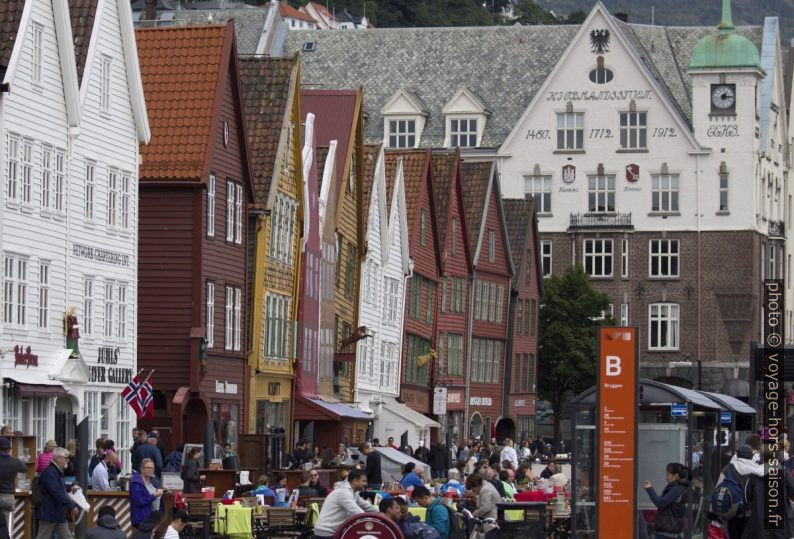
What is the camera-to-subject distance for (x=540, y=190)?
106 meters

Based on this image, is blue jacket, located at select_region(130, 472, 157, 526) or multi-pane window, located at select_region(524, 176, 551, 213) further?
multi-pane window, located at select_region(524, 176, 551, 213)

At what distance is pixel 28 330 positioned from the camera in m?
40.8

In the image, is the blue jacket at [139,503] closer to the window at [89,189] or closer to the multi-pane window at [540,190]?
the window at [89,189]

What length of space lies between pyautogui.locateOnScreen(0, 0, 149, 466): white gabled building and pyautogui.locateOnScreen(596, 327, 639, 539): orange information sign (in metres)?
15.8

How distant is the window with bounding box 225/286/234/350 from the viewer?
51.9m

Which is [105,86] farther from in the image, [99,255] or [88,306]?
[88,306]

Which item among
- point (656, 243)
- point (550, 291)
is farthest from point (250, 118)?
point (656, 243)

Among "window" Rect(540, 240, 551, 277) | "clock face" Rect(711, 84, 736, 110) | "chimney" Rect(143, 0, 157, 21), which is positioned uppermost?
"chimney" Rect(143, 0, 157, 21)

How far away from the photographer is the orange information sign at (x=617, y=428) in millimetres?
26703

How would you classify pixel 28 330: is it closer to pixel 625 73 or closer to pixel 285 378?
pixel 285 378

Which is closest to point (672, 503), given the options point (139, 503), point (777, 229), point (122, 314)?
point (139, 503)

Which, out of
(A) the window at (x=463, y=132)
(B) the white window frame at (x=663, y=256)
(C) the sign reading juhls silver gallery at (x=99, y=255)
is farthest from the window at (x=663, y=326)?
(C) the sign reading juhls silver gallery at (x=99, y=255)

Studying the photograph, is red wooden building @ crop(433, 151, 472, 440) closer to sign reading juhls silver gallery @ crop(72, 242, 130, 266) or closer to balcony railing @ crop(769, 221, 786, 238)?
balcony railing @ crop(769, 221, 786, 238)

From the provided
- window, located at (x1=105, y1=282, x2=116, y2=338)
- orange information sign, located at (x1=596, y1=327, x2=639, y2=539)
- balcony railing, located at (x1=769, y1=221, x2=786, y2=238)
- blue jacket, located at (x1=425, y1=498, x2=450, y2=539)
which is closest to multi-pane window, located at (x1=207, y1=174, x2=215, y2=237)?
window, located at (x1=105, y1=282, x2=116, y2=338)
